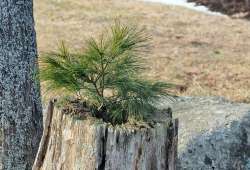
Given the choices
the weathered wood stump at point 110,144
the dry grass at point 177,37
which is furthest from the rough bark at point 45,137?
the dry grass at point 177,37

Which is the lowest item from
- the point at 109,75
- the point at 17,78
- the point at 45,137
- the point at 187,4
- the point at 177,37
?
the point at 45,137

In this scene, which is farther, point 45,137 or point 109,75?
point 45,137

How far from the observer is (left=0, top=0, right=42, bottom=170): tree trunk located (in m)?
5.03

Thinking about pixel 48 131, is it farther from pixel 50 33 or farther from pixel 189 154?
pixel 50 33

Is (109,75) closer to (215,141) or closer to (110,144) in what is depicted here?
(110,144)

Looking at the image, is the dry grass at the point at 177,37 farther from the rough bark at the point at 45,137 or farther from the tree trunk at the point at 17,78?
the rough bark at the point at 45,137

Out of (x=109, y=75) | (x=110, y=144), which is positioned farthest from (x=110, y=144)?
(x=109, y=75)

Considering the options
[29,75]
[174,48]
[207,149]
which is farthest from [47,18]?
[29,75]

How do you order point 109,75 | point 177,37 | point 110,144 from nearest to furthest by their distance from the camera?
point 110,144, point 109,75, point 177,37

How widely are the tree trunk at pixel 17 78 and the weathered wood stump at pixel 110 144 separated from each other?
1.11m

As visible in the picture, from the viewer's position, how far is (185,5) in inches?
854

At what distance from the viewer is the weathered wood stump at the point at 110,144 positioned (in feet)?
12.3

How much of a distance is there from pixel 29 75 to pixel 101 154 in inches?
60.6

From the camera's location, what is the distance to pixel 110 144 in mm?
3752
